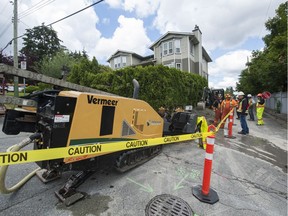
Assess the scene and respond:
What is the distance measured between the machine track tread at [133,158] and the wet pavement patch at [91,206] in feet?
2.58

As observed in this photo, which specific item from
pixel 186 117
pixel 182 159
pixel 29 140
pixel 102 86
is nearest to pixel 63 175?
pixel 29 140

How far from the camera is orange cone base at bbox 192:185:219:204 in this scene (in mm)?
2958

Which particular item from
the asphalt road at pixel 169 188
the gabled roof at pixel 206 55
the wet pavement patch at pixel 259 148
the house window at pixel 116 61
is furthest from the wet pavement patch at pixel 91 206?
the gabled roof at pixel 206 55

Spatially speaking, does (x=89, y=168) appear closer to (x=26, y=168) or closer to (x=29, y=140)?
(x=29, y=140)

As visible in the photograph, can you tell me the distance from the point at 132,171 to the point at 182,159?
60.3 inches

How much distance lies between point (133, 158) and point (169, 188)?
106 centimetres

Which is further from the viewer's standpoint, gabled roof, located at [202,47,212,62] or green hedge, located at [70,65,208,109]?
gabled roof, located at [202,47,212,62]

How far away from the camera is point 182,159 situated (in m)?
4.75

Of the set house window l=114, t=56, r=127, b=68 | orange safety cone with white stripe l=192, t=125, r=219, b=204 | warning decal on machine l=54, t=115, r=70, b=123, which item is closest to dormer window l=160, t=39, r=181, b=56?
house window l=114, t=56, r=127, b=68

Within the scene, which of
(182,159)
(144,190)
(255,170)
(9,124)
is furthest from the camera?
(182,159)

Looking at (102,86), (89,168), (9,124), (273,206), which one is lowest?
(273,206)

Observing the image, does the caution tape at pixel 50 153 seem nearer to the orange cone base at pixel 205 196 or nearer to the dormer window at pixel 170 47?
the orange cone base at pixel 205 196

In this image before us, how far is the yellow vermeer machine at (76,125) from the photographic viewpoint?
2523 millimetres

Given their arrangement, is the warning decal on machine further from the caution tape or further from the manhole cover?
the manhole cover
